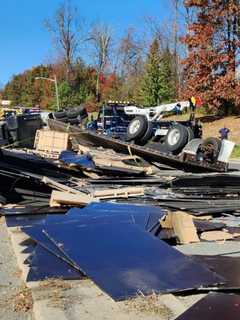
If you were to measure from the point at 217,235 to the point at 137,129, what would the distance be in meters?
13.8

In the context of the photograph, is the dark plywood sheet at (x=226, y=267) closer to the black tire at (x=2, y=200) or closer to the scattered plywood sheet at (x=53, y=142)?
the black tire at (x=2, y=200)

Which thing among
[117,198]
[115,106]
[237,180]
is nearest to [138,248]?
[117,198]

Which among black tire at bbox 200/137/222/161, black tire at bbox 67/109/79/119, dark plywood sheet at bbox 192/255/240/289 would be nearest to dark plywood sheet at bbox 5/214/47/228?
dark plywood sheet at bbox 192/255/240/289

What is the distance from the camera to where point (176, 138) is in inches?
822

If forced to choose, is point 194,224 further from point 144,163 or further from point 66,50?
point 66,50

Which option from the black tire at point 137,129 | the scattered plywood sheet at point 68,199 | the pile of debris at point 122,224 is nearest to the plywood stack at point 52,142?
the black tire at point 137,129

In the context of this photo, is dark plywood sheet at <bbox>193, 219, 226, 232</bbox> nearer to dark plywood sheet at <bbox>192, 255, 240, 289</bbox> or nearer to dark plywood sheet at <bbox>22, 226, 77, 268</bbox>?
dark plywood sheet at <bbox>192, 255, 240, 289</bbox>

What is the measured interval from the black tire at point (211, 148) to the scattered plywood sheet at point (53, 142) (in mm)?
4501

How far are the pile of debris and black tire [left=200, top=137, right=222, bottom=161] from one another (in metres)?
5.14

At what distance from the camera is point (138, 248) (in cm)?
671

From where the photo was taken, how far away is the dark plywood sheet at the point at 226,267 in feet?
18.7

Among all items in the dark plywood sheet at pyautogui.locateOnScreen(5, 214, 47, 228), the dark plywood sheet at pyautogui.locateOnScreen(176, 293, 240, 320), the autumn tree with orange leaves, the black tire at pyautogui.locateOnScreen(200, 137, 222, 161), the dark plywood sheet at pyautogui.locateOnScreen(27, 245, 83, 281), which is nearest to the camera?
the dark plywood sheet at pyautogui.locateOnScreen(176, 293, 240, 320)

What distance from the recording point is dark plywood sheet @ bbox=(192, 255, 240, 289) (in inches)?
225

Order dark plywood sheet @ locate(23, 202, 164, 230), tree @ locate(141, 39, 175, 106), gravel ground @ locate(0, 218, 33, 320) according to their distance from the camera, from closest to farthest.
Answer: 1. gravel ground @ locate(0, 218, 33, 320)
2. dark plywood sheet @ locate(23, 202, 164, 230)
3. tree @ locate(141, 39, 175, 106)
